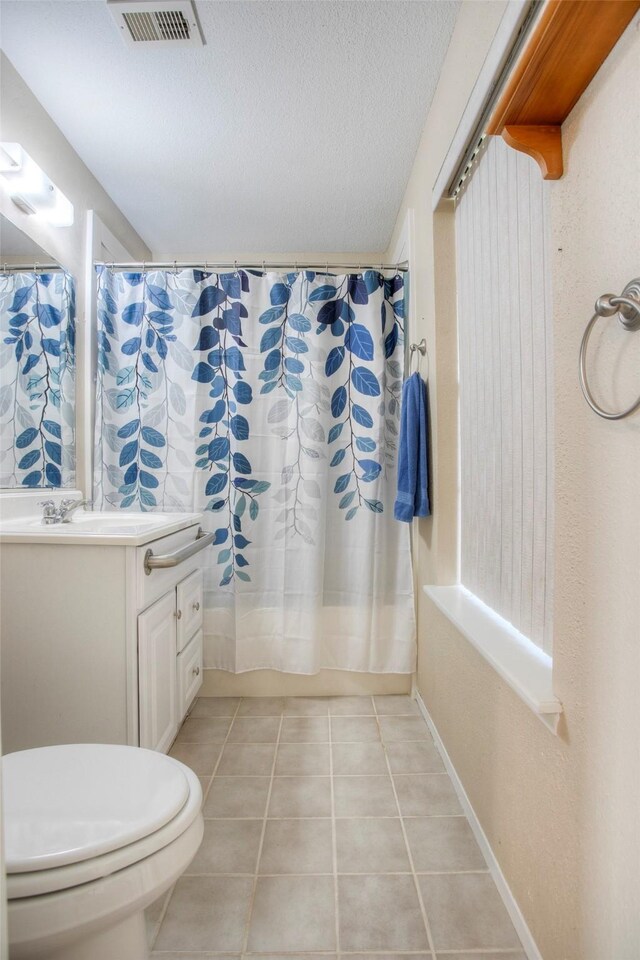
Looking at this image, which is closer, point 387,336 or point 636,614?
point 636,614

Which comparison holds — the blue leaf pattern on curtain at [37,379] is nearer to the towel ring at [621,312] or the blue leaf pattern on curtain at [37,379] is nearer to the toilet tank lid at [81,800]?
the toilet tank lid at [81,800]

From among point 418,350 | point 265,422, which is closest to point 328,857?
point 265,422

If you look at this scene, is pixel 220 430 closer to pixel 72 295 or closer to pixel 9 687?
pixel 72 295

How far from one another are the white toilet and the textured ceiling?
2059mm

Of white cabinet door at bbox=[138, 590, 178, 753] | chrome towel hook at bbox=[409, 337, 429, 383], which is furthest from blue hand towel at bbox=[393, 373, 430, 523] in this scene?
white cabinet door at bbox=[138, 590, 178, 753]

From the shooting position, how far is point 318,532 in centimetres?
226

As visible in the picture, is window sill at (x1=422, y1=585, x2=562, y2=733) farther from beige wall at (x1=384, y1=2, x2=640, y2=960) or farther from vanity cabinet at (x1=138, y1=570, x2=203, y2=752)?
vanity cabinet at (x1=138, y1=570, x2=203, y2=752)

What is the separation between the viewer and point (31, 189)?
1769mm

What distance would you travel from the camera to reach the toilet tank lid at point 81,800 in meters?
0.78

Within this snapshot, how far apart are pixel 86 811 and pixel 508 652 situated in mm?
920

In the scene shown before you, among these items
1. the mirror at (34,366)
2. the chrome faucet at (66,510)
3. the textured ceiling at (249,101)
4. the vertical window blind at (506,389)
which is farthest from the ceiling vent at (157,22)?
the chrome faucet at (66,510)

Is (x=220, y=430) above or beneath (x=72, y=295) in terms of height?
beneath

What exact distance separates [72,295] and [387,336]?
137 centimetres

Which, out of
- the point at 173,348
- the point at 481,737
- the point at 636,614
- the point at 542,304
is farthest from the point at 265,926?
the point at 173,348
